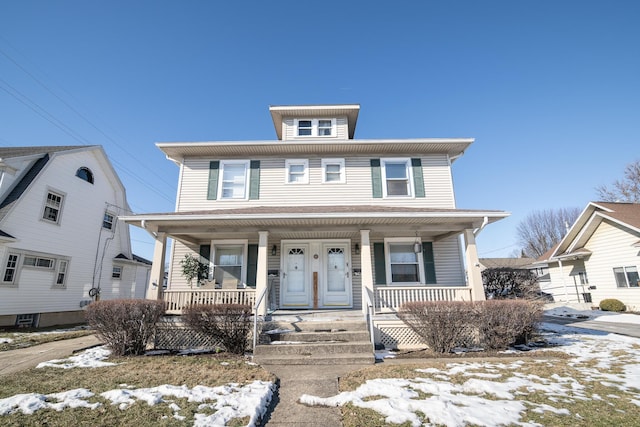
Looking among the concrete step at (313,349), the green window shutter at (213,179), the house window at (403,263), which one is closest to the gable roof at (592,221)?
the house window at (403,263)

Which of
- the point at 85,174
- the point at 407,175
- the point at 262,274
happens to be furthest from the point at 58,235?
the point at 407,175

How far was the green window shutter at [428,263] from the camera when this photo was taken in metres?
9.63

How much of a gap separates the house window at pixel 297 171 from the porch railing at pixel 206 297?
4520 millimetres

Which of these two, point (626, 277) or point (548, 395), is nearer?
point (548, 395)

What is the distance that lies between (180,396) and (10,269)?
1122cm

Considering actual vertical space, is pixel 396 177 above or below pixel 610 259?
above

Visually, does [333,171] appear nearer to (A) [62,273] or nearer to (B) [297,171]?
(B) [297,171]

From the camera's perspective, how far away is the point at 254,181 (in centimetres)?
1052

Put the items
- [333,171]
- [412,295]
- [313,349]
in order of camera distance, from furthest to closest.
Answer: [333,171], [412,295], [313,349]

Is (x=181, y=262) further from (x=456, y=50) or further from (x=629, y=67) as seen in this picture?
(x=629, y=67)

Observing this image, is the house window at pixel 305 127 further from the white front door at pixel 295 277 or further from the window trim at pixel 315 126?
the white front door at pixel 295 277

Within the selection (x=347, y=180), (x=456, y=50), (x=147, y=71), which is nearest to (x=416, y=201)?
(x=347, y=180)

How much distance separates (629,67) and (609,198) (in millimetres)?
14130

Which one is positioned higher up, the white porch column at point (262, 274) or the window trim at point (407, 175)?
the window trim at point (407, 175)
